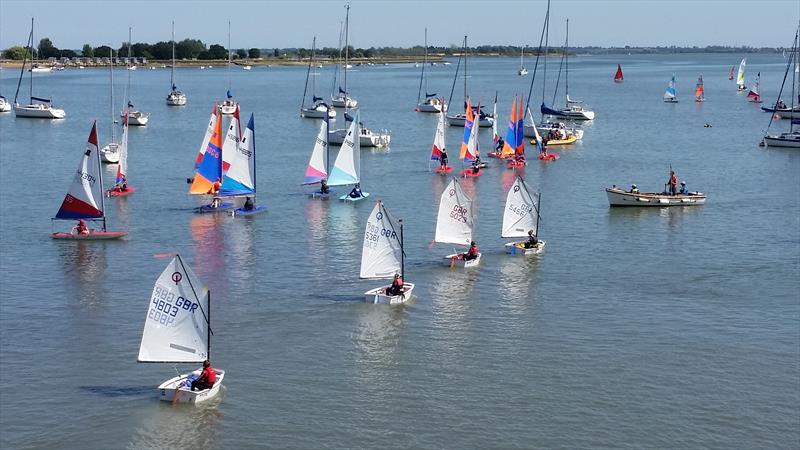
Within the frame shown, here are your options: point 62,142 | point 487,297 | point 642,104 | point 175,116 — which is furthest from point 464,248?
point 642,104

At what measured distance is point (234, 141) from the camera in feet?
209

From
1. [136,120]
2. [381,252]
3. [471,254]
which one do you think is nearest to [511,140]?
[471,254]

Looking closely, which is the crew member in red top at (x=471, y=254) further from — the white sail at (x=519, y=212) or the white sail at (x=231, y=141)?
the white sail at (x=231, y=141)

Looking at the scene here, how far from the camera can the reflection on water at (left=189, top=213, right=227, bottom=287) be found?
159 feet

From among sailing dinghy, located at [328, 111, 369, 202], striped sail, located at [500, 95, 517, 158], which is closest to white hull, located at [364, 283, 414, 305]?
sailing dinghy, located at [328, 111, 369, 202]

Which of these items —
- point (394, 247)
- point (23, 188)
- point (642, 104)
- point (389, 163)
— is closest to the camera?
point (394, 247)

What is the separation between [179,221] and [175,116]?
80.8m

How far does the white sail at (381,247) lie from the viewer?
43375 millimetres

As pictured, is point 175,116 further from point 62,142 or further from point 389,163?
point 389,163

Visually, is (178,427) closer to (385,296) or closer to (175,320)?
(175,320)

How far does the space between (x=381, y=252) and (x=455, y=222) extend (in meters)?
7.48

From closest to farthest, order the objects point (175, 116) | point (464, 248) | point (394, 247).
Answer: point (394, 247) < point (464, 248) < point (175, 116)

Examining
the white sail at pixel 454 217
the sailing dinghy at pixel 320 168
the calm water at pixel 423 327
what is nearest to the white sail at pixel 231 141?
the calm water at pixel 423 327

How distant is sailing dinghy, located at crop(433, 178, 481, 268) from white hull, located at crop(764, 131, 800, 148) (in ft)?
197
